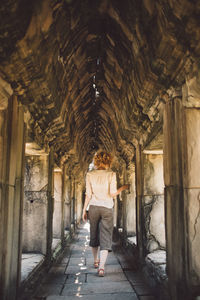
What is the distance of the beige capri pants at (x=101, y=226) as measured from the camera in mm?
4363

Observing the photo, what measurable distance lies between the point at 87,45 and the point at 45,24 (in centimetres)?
154

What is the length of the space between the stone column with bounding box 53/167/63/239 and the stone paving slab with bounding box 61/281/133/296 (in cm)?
325

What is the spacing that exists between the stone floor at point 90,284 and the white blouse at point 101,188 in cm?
96

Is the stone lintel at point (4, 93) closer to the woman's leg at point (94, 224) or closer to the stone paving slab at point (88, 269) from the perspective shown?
the woman's leg at point (94, 224)

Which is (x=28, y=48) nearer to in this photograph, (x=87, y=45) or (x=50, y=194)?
(x=87, y=45)

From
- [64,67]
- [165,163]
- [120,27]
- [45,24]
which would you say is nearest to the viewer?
[45,24]

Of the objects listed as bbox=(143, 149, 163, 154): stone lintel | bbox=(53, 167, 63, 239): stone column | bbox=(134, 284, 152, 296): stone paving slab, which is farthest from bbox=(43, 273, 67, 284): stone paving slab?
bbox=(53, 167, 63, 239): stone column

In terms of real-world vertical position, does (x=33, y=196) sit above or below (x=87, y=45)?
below

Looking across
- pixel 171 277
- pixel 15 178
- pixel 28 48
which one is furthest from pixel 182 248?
pixel 28 48

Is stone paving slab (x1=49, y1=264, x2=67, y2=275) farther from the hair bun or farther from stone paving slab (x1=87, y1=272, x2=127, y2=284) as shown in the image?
the hair bun

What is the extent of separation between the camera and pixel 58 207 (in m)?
7.50

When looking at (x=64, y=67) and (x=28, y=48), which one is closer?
(x=28, y=48)

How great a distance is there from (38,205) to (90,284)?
1.58 m

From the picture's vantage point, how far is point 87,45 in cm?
412
